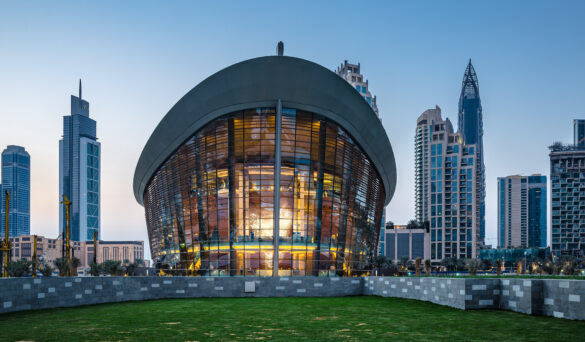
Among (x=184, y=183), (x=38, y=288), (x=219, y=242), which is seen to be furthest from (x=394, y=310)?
(x=184, y=183)

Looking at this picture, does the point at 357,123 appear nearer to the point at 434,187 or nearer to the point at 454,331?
the point at 454,331

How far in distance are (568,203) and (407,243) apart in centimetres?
7482

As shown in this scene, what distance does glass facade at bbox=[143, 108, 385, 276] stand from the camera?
108ft

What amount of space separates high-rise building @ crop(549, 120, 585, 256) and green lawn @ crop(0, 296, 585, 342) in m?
201

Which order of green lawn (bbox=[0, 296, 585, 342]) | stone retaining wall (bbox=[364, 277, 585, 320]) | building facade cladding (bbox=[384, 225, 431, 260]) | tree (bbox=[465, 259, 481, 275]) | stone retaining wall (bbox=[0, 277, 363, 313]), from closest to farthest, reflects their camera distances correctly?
1. green lawn (bbox=[0, 296, 585, 342])
2. stone retaining wall (bbox=[364, 277, 585, 320])
3. stone retaining wall (bbox=[0, 277, 363, 313])
4. tree (bbox=[465, 259, 481, 275])
5. building facade cladding (bbox=[384, 225, 431, 260])

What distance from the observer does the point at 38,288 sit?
14.1 meters

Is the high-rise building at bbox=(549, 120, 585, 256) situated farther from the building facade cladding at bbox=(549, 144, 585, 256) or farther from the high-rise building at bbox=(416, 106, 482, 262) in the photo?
the high-rise building at bbox=(416, 106, 482, 262)

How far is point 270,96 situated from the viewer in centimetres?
3303

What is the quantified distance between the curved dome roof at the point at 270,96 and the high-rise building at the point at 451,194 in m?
153

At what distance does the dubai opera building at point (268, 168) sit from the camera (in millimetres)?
32875

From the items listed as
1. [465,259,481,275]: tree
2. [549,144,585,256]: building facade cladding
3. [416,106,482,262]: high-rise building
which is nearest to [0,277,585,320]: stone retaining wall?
[465,259,481,275]: tree

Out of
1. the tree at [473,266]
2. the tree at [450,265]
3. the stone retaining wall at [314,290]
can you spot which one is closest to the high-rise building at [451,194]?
the tree at [450,265]

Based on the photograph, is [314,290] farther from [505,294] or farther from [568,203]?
[568,203]

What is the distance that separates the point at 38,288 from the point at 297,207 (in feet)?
69.7
